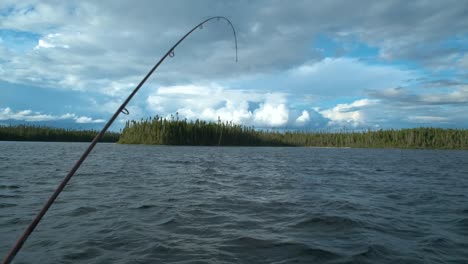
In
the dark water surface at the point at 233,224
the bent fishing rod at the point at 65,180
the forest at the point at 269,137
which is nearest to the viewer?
the bent fishing rod at the point at 65,180

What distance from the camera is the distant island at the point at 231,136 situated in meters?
72.8

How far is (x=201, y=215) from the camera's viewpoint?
787 centimetres

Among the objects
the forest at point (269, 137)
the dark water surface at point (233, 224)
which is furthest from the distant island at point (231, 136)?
the dark water surface at point (233, 224)

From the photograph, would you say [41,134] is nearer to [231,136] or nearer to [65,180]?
[231,136]

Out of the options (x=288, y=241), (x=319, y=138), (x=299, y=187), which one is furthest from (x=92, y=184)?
(x=319, y=138)

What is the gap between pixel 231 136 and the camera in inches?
3398

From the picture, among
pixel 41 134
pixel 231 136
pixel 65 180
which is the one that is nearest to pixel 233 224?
pixel 65 180

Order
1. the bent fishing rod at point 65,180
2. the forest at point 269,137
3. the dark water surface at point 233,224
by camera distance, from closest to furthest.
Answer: the bent fishing rod at point 65,180
the dark water surface at point 233,224
the forest at point 269,137

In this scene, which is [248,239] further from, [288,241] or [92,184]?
[92,184]

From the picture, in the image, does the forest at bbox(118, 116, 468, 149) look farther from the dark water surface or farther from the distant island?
the dark water surface

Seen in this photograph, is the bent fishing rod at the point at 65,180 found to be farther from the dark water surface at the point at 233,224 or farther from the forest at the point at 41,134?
the forest at the point at 41,134

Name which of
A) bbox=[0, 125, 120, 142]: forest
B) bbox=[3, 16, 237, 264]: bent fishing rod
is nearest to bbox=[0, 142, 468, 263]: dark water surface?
bbox=[3, 16, 237, 264]: bent fishing rod

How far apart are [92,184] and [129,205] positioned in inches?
173

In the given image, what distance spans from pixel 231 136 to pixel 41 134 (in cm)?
4996
